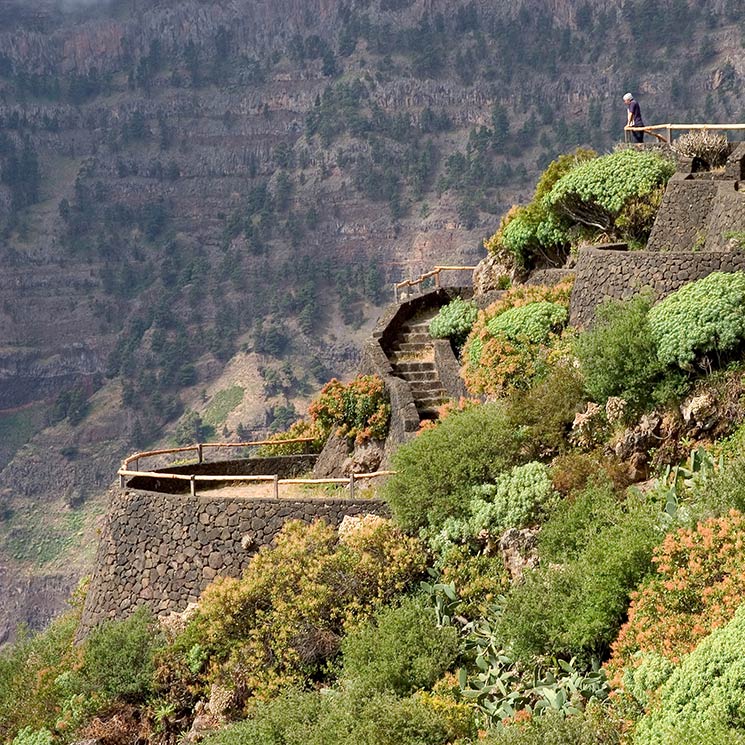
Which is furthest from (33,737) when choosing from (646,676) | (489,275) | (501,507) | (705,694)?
(489,275)

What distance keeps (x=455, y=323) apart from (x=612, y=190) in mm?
4290

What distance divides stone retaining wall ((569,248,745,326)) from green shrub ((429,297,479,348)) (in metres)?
4.08

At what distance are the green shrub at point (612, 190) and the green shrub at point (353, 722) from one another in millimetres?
13879

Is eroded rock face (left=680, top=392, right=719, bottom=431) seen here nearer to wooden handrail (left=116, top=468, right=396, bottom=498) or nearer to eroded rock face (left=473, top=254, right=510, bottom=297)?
wooden handrail (left=116, top=468, right=396, bottom=498)

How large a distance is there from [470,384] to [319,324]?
136212mm

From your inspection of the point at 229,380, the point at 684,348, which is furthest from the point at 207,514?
the point at 229,380

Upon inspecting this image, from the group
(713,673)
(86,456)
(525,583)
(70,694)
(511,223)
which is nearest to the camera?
(713,673)

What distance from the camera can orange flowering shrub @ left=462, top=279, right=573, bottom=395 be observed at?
2964cm

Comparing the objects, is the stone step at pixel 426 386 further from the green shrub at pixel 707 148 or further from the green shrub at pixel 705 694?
the green shrub at pixel 705 694

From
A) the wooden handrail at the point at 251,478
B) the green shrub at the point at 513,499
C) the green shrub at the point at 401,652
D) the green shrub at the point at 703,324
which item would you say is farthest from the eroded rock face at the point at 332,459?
the green shrub at the point at 703,324

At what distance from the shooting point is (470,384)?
3045cm

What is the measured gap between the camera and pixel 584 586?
22.4 meters

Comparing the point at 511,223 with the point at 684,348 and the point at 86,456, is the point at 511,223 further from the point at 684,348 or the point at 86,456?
the point at 86,456

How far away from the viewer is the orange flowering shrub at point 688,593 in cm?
1978
